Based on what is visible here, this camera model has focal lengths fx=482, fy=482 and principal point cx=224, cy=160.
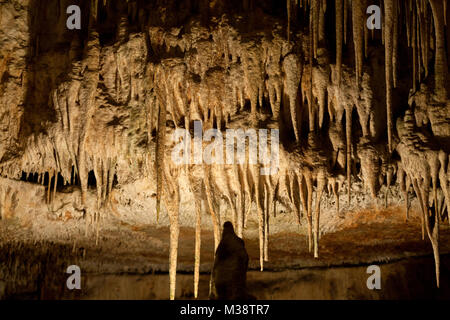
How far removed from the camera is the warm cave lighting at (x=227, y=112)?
19.7 ft

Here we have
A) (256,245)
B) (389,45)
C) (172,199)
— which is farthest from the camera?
(256,245)

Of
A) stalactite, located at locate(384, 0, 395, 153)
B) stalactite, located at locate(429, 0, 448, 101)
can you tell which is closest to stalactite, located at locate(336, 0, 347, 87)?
stalactite, located at locate(384, 0, 395, 153)

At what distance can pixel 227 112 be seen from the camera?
20.6ft

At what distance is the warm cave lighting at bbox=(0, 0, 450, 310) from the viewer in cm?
600

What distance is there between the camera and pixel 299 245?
9.48 metres

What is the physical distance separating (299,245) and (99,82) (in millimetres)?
5078

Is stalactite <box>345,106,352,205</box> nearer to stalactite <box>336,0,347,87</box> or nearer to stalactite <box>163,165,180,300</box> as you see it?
stalactite <box>336,0,347,87</box>

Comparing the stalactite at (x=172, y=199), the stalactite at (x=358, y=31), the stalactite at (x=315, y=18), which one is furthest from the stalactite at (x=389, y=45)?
the stalactite at (x=172, y=199)

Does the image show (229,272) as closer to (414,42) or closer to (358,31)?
(358,31)

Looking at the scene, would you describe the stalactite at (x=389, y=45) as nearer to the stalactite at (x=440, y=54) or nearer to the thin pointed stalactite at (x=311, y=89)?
the stalactite at (x=440, y=54)

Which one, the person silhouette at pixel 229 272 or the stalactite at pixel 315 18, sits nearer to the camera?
the person silhouette at pixel 229 272

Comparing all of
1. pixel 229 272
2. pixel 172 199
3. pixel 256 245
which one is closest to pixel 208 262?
pixel 256 245

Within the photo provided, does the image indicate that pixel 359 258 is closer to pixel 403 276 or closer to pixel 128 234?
pixel 403 276
